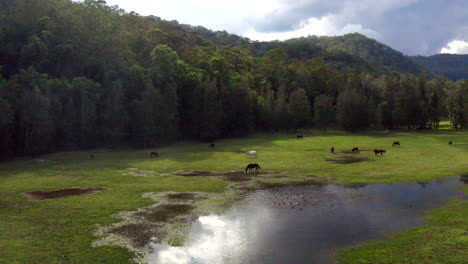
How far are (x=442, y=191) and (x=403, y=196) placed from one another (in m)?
4.03

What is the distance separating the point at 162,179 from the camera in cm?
3444

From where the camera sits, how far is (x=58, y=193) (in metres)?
29.0

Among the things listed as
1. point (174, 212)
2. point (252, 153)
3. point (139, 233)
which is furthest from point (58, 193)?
point (252, 153)

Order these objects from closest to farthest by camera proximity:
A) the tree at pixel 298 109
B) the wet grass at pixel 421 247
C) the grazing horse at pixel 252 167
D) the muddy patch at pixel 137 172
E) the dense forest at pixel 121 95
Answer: the wet grass at pixel 421 247 < the muddy patch at pixel 137 172 < the grazing horse at pixel 252 167 < the dense forest at pixel 121 95 < the tree at pixel 298 109

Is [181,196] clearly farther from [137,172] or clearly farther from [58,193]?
[137,172]

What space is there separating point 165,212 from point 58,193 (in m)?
11.8

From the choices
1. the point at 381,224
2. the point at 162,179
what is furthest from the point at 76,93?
the point at 381,224

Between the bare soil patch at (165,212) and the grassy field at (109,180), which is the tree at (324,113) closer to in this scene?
the grassy field at (109,180)

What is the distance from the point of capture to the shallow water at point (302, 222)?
16438 mm

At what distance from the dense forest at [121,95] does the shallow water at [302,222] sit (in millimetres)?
41172

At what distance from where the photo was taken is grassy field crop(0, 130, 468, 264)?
17.3m

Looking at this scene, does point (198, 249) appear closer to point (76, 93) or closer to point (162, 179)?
point (162, 179)

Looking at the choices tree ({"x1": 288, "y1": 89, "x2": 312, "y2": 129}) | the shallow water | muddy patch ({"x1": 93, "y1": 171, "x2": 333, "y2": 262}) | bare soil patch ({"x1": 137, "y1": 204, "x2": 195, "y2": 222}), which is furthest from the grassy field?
tree ({"x1": 288, "y1": 89, "x2": 312, "y2": 129})

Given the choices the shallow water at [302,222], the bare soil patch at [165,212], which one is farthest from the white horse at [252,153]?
the bare soil patch at [165,212]
